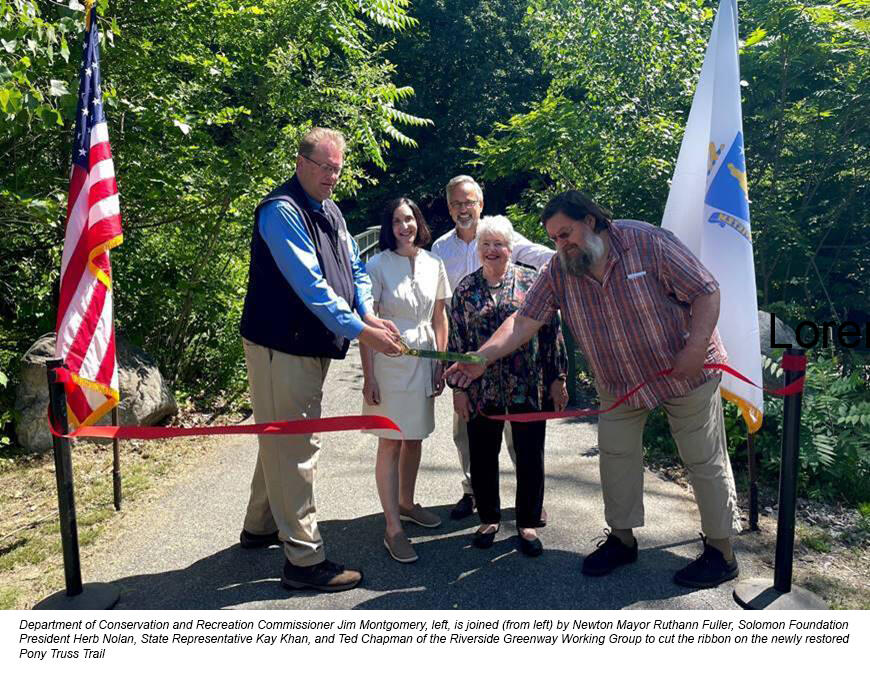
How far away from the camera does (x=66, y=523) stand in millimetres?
3445

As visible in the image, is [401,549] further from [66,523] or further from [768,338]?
[768,338]

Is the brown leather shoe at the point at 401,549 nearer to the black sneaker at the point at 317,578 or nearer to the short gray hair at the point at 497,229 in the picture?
the black sneaker at the point at 317,578

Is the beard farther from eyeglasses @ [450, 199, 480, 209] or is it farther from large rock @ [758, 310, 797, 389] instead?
large rock @ [758, 310, 797, 389]

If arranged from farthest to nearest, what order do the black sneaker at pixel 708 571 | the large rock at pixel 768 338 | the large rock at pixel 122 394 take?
the large rock at pixel 122 394
the large rock at pixel 768 338
the black sneaker at pixel 708 571

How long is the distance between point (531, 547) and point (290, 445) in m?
1.47

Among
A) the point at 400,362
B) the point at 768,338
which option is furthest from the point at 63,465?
the point at 768,338

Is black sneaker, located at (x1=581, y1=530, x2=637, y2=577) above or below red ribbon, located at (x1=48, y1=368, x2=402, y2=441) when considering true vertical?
below

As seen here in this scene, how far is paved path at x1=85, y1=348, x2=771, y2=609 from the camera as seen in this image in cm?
358

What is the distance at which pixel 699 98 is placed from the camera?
173 inches

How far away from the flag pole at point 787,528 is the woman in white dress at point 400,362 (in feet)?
5.70

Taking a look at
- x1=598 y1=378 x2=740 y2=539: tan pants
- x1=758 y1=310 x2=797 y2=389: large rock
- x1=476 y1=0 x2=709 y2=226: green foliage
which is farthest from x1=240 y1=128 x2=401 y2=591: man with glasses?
A: x1=476 y1=0 x2=709 y2=226: green foliage

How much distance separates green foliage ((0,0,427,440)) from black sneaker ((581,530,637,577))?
12.4 feet

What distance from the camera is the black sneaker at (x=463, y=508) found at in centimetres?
460

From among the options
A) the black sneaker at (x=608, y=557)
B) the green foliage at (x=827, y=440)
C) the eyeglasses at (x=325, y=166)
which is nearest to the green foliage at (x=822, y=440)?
the green foliage at (x=827, y=440)
